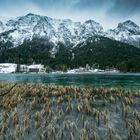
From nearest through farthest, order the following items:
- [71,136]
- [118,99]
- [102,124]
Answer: [71,136]
[102,124]
[118,99]

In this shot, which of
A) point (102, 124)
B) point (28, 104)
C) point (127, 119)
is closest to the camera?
point (102, 124)

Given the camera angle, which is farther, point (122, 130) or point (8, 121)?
point (8, 121)

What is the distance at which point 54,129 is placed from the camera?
1961 centimetres

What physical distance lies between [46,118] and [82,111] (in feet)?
15.5

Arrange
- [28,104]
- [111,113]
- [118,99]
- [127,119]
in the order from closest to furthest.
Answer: [127,119] → [111,113] → [28,104] → [118,99]

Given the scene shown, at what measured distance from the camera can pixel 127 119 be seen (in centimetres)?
2350

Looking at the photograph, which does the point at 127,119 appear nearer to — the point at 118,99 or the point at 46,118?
the point at 46,118

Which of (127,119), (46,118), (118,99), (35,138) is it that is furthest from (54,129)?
(118,99)

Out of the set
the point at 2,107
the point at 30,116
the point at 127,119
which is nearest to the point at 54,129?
the point at 30,116

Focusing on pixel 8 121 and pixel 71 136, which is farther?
pixel 8 121

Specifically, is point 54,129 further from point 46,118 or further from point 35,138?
point 46,118

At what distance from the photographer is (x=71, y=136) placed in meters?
18.1

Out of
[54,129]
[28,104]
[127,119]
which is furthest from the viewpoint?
[28,104]

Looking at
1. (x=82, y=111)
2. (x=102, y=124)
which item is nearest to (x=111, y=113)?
(x=82, y=111)
